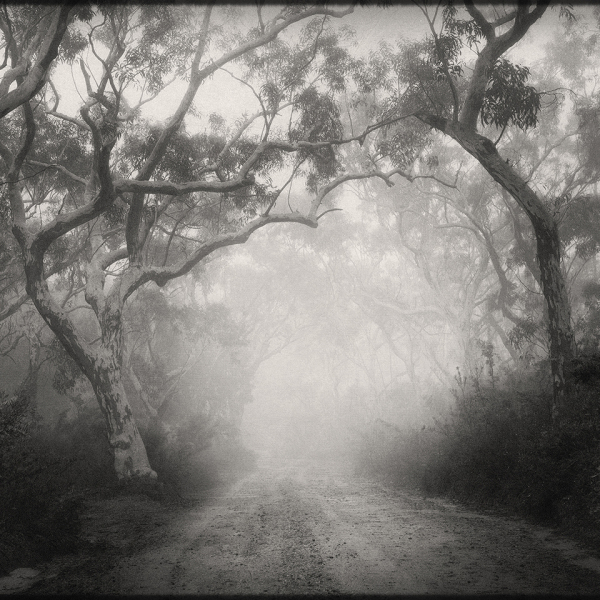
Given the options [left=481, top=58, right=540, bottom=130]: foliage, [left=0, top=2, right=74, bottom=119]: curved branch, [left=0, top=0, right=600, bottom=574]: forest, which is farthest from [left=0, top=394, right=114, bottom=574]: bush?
[left=481, top=58, right=540, bottom=130]: foliage

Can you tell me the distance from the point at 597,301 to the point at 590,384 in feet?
57.4

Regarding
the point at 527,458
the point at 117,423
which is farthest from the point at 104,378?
the point at 527,458

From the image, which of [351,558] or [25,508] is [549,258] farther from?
[25,508]

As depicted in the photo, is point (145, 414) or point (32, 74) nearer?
point (32, 74)

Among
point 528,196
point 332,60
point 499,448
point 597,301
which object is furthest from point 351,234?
point 499,448

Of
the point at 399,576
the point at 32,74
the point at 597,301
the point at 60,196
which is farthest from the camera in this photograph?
the point at 597,301

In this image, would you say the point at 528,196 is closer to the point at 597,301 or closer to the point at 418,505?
the point at 418,505

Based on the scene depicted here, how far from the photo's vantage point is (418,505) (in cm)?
732

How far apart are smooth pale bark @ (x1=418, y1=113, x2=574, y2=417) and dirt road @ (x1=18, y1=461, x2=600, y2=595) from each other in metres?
2.92

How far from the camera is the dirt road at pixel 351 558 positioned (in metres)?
3.71

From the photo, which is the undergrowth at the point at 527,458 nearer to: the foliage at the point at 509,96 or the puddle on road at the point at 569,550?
the puddle on road at the point at 569,550

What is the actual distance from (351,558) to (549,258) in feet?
20.3

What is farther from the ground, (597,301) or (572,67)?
(572,67)

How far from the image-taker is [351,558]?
4.54 meters
